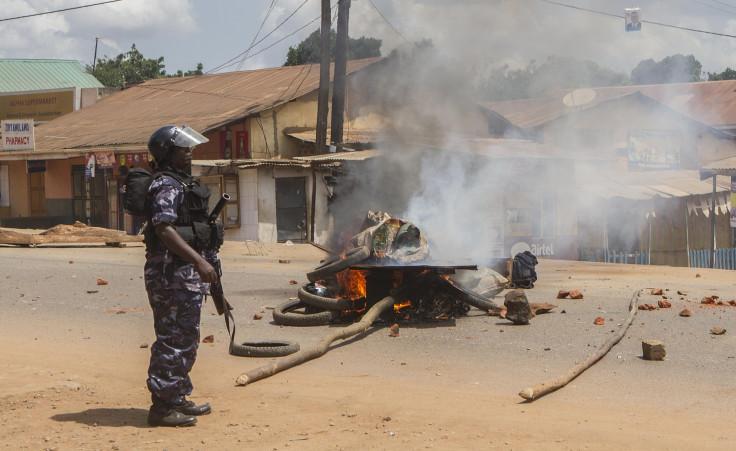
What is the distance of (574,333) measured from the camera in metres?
8.64

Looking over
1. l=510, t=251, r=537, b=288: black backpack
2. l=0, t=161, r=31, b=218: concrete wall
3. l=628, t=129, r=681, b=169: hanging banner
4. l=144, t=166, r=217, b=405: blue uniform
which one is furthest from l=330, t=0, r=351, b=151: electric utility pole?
l=0, t=161, r=31, b=218: concrete wall

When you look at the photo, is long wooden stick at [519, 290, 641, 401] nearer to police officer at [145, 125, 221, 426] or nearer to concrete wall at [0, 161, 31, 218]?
police officer at [145, 125, 221, 426]

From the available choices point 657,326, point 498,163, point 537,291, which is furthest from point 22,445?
point 498,163

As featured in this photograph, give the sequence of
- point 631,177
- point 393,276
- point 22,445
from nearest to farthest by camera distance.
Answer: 1. point 22,445
2. point 393,276
3. point 631,177

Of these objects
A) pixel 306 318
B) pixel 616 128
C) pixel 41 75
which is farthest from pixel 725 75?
pixel 306 318

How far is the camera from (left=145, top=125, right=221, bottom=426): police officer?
5023mm

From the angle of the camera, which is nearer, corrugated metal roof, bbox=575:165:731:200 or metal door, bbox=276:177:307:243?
corrugated metal roof, bbox=575:165:731:200

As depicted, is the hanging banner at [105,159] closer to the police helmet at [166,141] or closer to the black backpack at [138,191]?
the police helmet at [166,141]

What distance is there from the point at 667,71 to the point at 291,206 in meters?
43.9

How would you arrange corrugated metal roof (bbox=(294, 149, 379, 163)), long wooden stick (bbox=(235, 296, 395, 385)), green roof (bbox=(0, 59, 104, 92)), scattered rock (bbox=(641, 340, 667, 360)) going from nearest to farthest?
long wooden stick (bbox=(235, 296, 395, 385)) → scattered rock (bbox=(641, 340, 667, 360)) → corrugated metal roof (bbox=(294, 149, 379, 163)) → green roof (bbox=(0, 59, 104, 92))

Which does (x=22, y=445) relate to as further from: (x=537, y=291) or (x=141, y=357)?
(x=537, y=291)

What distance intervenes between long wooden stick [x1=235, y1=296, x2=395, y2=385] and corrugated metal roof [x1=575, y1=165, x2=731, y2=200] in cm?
1557

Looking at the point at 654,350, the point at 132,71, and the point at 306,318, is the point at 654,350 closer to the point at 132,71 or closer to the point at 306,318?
the point at 306,318

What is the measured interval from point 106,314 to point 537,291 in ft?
20.9
